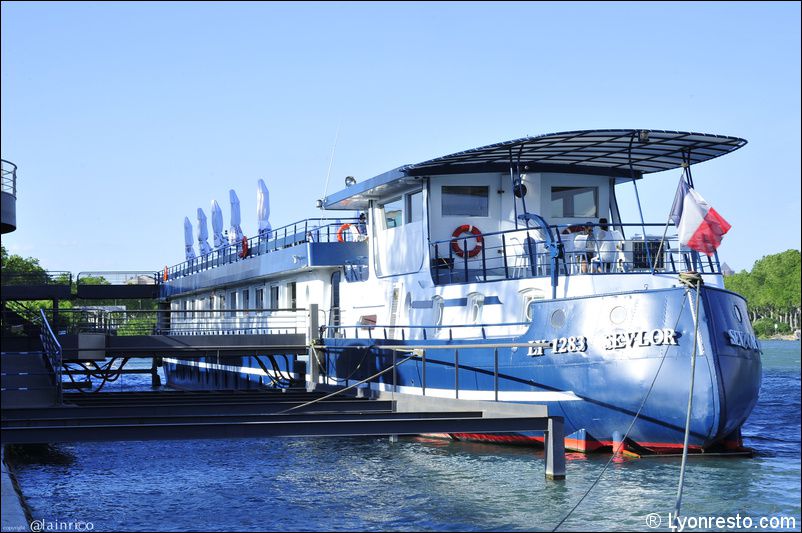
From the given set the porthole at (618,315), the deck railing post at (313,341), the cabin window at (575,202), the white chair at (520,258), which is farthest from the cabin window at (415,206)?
the porthole at (618,315)

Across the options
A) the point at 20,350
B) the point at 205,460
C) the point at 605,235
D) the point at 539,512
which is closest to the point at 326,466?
the point at 205,460

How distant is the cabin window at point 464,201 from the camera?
73.6 ft

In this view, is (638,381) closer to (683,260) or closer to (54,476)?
(683,260)

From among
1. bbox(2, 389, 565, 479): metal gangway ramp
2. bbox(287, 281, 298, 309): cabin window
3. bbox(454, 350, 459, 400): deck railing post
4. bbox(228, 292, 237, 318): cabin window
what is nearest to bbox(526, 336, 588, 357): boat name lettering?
bbox(454, 350, 459, 400): deck railing post

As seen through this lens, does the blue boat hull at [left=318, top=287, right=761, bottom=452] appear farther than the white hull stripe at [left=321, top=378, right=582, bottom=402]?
No

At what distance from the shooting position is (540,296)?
19531 mm

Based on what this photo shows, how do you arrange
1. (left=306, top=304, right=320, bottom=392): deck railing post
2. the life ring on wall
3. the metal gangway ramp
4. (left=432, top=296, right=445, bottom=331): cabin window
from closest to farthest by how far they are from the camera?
the metal gangway ramp, (left=432, top=296, right=445, bottom=331): cabin window, the life ring on wall, (left=306, top=304, right=320, bottom=392): deck railing post

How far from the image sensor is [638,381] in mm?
16938

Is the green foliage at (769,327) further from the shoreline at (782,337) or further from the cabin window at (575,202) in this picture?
the cabin window at (575,202)

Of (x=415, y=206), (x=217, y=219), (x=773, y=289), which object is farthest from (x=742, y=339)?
(x=773, y=289)

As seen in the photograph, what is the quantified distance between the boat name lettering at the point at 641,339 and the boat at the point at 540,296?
0.07ft

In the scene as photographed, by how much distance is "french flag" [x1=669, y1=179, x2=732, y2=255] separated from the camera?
1551cm

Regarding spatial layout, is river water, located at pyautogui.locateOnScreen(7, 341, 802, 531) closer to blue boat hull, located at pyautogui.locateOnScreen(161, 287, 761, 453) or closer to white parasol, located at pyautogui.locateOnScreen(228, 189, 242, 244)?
blue boat hull, located at pyautogui.locateOnScreen(161, 287, 761, 453)

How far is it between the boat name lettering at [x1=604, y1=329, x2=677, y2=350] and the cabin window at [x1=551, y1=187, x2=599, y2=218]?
611 cm
